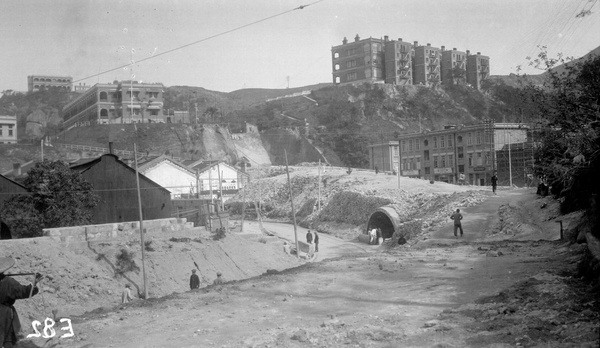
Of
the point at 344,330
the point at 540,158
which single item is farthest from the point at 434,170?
the point at 344,330

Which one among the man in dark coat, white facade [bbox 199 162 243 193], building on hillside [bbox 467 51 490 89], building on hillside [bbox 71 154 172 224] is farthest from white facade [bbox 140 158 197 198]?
building on hillside [bbox 467 51 490 89]

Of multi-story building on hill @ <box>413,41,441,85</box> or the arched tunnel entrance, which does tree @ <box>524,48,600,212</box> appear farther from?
multi-story building on hill @ <box>413,41,441,85</box>

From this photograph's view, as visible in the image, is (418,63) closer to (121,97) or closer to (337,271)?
(121,97)

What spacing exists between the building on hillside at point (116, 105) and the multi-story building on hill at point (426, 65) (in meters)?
56.9

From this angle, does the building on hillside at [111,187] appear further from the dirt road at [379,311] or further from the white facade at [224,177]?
Answer: the white facade at [224,177]

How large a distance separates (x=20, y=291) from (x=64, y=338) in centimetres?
201

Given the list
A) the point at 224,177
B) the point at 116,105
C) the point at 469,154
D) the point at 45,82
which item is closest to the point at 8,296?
the point at 469,154

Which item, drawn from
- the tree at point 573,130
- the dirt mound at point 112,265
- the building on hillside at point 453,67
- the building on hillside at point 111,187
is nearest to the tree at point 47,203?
the building on hillside at point 111,187

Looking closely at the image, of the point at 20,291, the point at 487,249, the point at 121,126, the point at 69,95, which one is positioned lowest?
the point at 487,249

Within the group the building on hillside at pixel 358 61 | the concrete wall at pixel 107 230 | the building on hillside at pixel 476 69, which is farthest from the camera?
the building on hillside at pixel 476 69

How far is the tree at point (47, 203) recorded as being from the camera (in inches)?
991

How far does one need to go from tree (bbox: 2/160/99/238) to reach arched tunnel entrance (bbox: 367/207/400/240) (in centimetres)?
2262

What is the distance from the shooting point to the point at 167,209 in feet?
110

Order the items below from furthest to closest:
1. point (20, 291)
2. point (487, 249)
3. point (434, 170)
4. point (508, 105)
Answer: point (508, 105) → point (434, 170) → point (487, 249) → point (20, 291)
